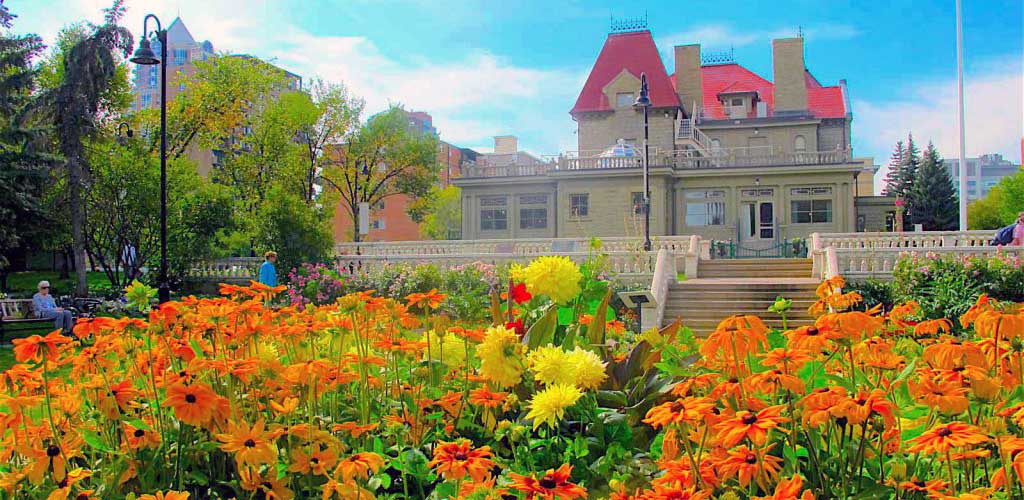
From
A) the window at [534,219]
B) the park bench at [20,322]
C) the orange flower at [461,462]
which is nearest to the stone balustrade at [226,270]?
the park bench at [20,322]

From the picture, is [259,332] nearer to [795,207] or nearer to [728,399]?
[728,399]

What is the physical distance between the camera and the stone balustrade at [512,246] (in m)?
25.6

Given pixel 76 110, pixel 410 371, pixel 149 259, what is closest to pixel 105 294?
pixel 149 259

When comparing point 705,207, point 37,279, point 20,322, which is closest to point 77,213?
point 20,322

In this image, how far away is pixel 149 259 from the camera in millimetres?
26719

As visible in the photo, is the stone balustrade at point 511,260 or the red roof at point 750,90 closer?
the stone balustrade at point 511,260

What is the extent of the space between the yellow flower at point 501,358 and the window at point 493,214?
37.7m

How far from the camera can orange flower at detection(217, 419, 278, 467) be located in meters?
2.33

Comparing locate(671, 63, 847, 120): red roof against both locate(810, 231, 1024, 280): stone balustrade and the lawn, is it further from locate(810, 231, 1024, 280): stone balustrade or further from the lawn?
the lawn

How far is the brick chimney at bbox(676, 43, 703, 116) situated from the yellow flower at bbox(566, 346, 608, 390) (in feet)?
146

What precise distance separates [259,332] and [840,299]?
2.52 meters

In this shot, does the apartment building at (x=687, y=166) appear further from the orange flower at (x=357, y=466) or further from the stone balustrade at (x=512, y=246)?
the orange flower at (x=357, y=466)

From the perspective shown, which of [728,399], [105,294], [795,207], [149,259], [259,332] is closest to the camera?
[728,399]

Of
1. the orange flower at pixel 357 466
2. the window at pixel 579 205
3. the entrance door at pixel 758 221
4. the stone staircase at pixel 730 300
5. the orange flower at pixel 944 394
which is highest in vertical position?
the window at pixel 579 205
